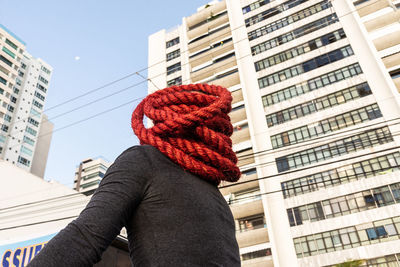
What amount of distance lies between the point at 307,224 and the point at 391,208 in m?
6.02

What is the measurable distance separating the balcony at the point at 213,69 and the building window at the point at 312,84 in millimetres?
7155

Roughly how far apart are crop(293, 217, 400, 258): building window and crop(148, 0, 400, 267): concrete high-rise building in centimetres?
7

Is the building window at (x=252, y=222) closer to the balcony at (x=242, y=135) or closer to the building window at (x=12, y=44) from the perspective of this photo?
the balcony at (x=242, y=135)

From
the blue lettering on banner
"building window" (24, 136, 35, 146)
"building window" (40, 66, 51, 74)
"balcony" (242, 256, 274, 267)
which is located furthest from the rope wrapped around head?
"building window" (40, 66, 51, 74)

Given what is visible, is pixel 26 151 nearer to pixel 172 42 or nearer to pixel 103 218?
pixel 172 42

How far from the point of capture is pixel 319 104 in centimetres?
2997

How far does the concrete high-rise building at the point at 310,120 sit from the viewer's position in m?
23.8

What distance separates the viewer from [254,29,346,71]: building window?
32156mm

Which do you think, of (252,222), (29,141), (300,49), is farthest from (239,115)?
(29,141)

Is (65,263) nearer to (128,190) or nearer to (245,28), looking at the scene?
(128,190)

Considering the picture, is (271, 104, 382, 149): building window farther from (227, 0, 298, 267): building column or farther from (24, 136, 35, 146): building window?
(24, 136, 35, 146): building window

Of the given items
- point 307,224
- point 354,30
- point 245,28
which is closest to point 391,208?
point 307,224

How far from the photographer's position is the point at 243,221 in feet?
98.6

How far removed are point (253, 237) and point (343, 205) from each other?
25.3ft
